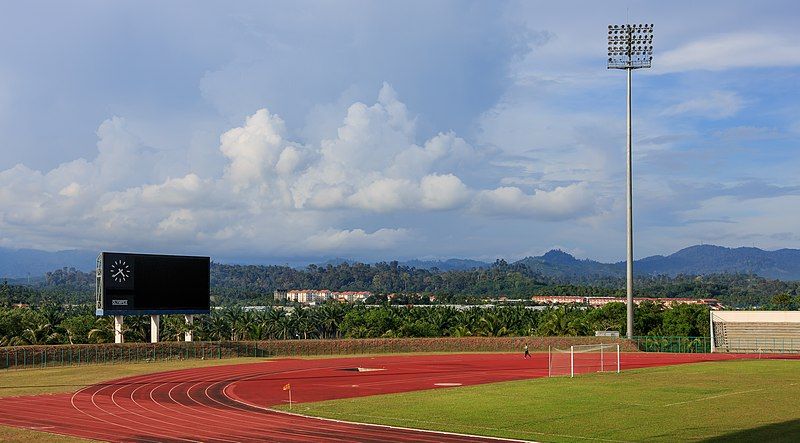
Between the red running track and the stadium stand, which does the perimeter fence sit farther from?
the stadium stand

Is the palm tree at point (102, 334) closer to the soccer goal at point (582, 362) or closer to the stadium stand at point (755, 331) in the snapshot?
the soccer goal at point (582, 362)

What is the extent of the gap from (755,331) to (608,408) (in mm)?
62180

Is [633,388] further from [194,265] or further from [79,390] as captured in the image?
[194,265]

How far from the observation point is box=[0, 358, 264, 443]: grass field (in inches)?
2090

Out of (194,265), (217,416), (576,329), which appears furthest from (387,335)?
(217,416)

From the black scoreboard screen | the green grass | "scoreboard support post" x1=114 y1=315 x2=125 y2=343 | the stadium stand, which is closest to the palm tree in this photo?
"scoreboard support post" x1=114 y1=315 x2=125 y2=343

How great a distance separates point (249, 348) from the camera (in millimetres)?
83062

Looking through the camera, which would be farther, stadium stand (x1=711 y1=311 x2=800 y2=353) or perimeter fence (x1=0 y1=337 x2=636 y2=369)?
stadium stand (x1=711 y1=311 x2=800 y2=353)

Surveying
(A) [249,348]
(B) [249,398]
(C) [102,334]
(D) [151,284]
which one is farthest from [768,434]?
(C) [102,334]

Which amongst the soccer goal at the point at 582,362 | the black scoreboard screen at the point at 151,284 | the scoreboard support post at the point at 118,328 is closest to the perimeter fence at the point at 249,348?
the scoreboard support post at the point at 118,328

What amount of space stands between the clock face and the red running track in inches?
409

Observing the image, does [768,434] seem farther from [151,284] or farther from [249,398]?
[151,284]

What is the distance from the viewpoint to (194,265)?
75.9 m

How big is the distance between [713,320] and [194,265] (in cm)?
5592
